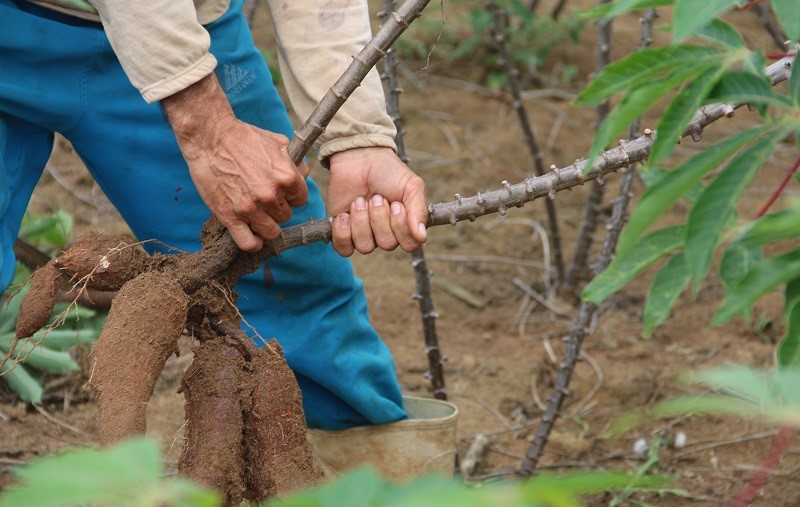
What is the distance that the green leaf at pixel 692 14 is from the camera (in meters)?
0.77

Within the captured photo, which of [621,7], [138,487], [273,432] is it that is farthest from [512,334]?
[138,487]

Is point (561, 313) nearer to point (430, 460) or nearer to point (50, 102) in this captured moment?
point (430, 460)

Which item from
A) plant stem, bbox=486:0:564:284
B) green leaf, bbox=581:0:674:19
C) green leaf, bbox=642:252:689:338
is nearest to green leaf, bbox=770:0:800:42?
green leaf, bbox=581:0:674:19

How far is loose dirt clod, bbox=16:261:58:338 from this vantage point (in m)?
1.53

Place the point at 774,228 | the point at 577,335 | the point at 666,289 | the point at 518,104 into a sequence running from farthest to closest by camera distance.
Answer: the point at 518,104, the point at 577,335, the point at 666,289, the point at 774,228

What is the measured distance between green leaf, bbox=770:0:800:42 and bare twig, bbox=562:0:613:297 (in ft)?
4.98

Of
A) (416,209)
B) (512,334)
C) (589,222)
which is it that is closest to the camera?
(416,209)

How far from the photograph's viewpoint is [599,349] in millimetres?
2754

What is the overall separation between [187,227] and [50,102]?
1.17 feet

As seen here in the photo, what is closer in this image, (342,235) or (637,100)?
(637,100)

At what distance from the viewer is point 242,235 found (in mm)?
1523

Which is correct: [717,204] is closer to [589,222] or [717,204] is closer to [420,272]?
[420,272]

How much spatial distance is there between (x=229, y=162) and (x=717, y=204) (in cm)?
87

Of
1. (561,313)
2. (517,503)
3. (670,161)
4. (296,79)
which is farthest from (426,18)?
(517,503)
